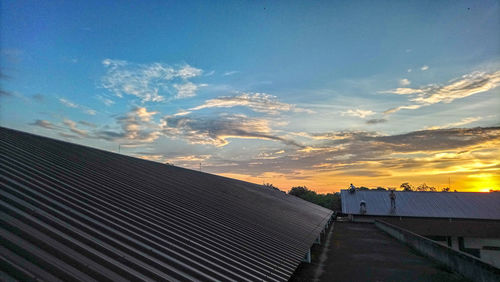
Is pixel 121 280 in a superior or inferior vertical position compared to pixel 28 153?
inferior

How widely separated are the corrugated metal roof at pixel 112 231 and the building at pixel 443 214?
28118 millimetres

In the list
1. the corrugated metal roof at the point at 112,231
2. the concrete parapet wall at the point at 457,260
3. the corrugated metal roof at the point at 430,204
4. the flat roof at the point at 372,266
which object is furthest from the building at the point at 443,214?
the corrugated metal roof at the point at 112,231

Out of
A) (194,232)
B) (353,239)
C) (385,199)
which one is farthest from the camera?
(385,199)

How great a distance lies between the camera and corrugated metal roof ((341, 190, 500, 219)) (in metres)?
42.6

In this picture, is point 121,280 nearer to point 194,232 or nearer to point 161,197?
point 194,232

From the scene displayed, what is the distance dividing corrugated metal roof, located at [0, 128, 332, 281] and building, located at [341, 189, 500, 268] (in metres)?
28.1

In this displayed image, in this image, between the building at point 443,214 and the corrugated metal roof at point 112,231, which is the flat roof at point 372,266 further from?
the building at point 443,214

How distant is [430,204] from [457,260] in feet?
117

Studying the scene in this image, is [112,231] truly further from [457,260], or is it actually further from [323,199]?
[323,199]

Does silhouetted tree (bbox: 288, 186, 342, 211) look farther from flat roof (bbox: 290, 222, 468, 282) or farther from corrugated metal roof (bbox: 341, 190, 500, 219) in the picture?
flat roof (bbox: 290, 222, 468, 282)

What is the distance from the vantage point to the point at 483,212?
42.6 m

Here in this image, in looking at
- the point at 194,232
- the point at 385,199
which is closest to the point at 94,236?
the point at 194,232

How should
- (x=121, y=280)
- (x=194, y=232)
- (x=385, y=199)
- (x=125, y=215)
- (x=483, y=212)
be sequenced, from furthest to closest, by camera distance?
(x=385, y=199) < (x=483, y=212) < (x=194, y=232) < (x=125, y=215) < (x=121, y=280)

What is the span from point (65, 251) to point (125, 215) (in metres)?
2.64
